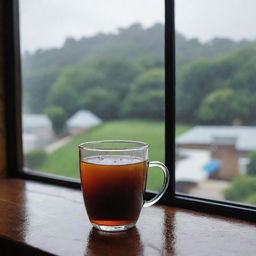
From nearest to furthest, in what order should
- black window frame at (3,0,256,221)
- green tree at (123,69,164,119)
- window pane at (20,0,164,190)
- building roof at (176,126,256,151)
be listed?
black window frame at (3,0,256,221)
window pane at (20,0,164,190)
green tree at (123,69,164,119)
building roof at (176,126,256,151)

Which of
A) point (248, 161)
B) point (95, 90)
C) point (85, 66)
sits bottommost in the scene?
point (248, 161)

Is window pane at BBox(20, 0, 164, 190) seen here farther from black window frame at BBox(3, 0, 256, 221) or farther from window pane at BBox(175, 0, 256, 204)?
black window frame at BBox(3, 0, 256, 221)

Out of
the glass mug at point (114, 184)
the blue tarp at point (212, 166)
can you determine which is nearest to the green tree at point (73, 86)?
the blue tarp at point (212, 166)

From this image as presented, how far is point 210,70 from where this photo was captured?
5.36 m

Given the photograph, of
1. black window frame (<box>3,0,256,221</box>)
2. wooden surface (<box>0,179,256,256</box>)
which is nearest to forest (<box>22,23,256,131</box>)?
black window frame (<box>3,0,256,221</box>)

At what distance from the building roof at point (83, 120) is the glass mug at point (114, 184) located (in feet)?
13.4

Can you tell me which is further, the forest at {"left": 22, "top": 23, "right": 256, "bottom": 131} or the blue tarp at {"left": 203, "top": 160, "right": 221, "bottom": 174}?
the blue tarp at {"left": 203, "top": 160, "right": 221, "bottom": 174}

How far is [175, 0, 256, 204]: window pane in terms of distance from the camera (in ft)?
15.5

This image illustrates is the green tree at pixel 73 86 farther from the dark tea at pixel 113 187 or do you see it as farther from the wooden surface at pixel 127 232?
the dark tea at pixel 113 187

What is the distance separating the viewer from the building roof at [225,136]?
16.5 ft

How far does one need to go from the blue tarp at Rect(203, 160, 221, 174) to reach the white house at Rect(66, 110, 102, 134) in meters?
2.18

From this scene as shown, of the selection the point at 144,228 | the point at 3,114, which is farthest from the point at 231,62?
the point at 144,228

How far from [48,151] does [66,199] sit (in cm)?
395

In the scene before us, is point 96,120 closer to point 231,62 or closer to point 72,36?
point 72,36
